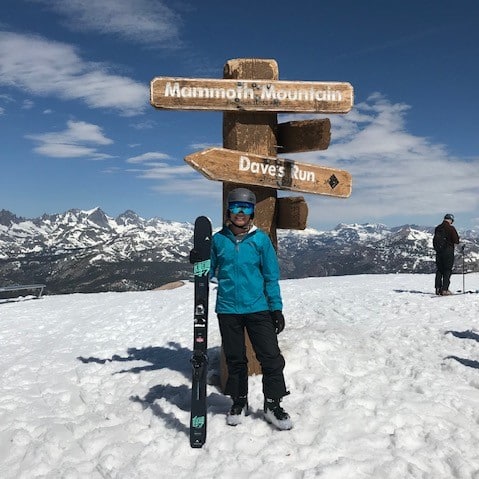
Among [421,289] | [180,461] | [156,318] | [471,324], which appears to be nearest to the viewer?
[180,461]

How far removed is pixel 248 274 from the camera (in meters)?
5.64

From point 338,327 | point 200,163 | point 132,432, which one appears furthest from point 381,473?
point 338,327

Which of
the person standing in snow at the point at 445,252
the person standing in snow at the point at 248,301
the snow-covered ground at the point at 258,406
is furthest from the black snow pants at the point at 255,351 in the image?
the person standing in snow at the point at 445,252

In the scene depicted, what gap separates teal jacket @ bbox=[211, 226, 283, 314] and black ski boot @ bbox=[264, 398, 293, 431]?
1176 mm

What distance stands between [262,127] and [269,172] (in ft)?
2.47

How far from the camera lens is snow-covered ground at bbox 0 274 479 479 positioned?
4.82m

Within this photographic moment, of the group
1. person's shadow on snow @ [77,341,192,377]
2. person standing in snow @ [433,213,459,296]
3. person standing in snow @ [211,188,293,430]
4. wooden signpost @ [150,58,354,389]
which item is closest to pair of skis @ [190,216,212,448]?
person standing in snow @ [211,188,293,430]

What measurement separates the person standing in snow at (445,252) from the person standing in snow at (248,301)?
13.2 metres

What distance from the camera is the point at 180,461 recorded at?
4.91 meters

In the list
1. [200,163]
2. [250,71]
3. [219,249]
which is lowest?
[219,249]

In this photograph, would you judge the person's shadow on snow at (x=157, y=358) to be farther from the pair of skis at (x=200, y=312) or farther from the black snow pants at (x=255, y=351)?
the pair of skis at (x=200, y=312)

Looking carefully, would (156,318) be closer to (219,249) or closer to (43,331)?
(43,331)

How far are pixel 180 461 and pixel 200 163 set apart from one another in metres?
3.74

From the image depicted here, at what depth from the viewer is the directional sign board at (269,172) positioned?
632 centimetres
